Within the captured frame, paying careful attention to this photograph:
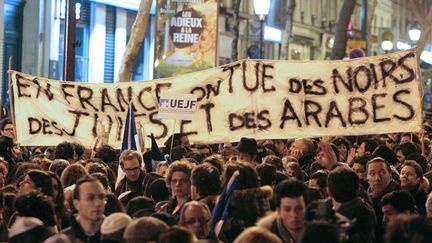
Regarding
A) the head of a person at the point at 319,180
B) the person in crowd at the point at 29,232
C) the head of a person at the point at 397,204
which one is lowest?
the person in crowd at the point at 29,232

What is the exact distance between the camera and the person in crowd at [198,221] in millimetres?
8070

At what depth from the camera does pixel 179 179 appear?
9.99 meters

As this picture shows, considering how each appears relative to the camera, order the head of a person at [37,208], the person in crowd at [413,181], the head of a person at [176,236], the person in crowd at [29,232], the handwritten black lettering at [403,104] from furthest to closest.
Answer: the handwritten black lettering at [403,104] < the person in crowd at [413,181] < the head of a person at [37,208] < the person in crowd at [29,232] < the head of a person at [176,236]

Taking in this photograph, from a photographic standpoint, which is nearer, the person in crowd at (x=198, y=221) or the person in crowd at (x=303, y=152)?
the person in crowd at (x=198, y=221)

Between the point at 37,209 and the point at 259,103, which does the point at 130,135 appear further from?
the point at 37,209

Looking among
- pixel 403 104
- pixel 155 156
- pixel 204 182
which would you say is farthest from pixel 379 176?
pixel 403 104

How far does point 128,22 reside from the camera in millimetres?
37156

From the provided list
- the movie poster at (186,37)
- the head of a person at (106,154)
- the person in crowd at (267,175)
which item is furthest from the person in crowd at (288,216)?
the movie poster at (186,37)

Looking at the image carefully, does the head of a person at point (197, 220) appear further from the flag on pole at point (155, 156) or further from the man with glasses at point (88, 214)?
the flag on pole at point (155, 156)

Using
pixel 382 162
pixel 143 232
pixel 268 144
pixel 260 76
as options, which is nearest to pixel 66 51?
pixel 268 144

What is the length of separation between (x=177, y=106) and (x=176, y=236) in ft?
26.1

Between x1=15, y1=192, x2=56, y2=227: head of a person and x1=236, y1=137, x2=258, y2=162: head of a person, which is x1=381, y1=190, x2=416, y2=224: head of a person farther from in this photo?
x1=236, y1=137, x2=258, y2=162: head of a person

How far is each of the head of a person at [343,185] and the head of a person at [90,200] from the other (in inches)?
69.3

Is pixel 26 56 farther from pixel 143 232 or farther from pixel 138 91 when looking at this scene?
pixel 143 232
